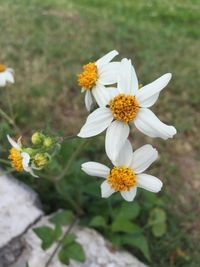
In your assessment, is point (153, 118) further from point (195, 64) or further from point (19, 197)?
point (195, 64)

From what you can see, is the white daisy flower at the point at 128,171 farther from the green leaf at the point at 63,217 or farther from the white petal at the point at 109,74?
the green leaf at the point at 63,217

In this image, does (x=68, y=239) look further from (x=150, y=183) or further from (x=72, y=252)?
(x=150, y=183)

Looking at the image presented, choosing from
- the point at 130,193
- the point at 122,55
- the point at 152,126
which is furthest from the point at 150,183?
the point at 122,55

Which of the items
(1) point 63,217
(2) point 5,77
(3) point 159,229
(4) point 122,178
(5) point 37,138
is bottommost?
(3) point 159,229

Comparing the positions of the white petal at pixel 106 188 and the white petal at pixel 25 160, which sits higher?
the white petal at pixel 25 160

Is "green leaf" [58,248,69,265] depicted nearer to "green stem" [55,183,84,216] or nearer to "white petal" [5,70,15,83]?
"green stem" [55,183,84,216]

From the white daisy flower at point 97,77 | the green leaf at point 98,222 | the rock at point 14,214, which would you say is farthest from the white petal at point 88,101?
the green leaf at point 98,222

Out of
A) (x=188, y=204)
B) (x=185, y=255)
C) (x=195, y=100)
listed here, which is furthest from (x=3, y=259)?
(x=195, y=100)
